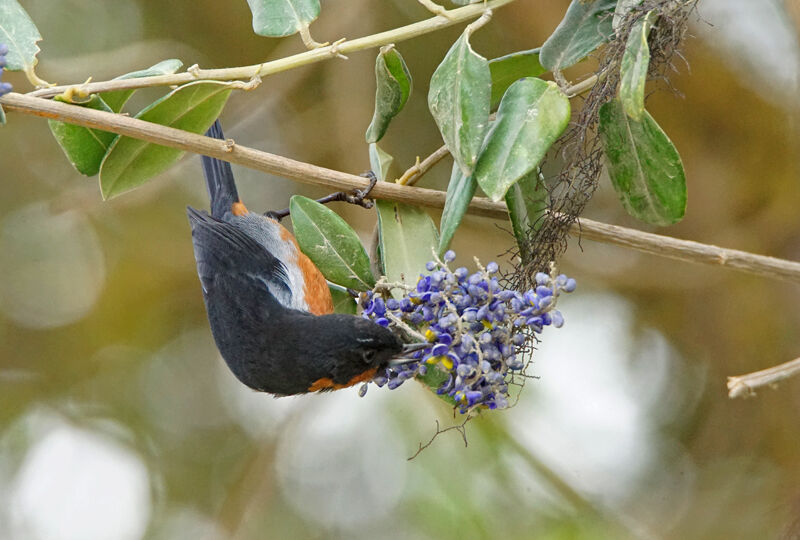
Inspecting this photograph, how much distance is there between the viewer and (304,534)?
5199mm

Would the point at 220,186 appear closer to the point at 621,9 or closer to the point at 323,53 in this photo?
the point at 323,53

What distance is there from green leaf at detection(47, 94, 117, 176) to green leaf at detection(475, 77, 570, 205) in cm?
123

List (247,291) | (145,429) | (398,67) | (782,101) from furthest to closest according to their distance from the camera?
(145,429)
(782,101)
(247,291)
(398,67)

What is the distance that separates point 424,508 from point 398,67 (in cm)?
299

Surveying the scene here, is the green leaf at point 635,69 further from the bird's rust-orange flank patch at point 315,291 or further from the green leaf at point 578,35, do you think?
the bird's rust-orange flank patch at point 315,291

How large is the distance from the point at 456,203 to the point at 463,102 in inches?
9.9

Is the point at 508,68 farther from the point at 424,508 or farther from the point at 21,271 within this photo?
the point at 21,271

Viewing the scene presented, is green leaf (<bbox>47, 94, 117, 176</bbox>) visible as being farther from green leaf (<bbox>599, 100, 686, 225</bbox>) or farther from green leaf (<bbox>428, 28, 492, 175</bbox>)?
green leaf (<bbox>599, 100, 686, 225</bbox>)

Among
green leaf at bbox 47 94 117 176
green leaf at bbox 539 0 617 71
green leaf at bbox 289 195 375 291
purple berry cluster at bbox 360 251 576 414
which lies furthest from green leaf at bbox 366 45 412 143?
green leaf at bbox 47 94 117 176

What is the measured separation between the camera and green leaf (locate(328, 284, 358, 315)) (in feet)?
9.51

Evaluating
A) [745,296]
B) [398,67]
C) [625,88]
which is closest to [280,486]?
[745,296]

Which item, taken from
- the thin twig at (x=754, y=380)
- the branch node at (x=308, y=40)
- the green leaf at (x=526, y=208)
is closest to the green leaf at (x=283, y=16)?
the branch node at (x=308, y=40)

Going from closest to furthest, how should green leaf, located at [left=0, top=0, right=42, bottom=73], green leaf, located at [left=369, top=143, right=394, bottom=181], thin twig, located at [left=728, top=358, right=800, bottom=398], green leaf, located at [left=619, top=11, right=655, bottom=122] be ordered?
thin twig, located at [left=728, top=358, right=800, bottom=398], green leaf, located at [left=619, top=11, right=655, bottom=122], green leaf, located at [left=0, top=0, right=42, bottom=73], green leaf, located at [left=369, top=143, right=394, bottom=181]

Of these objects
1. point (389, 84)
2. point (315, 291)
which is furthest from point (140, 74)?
point (315, 291)
